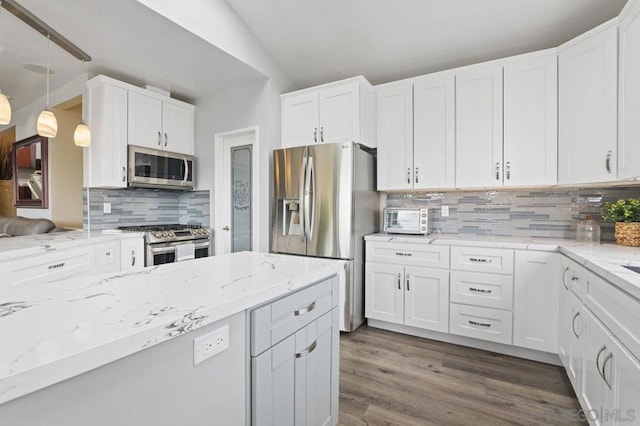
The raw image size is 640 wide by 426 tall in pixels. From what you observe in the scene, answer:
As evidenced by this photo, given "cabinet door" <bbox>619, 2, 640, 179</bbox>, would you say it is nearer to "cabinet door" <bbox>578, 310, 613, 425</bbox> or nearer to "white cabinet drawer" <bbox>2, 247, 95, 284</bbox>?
"cabinet door" <bbox>578, 310, 613, 425</bbox>

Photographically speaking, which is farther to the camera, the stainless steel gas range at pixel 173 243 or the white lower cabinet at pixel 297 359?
the stainless steel gas range at pixel 173 243

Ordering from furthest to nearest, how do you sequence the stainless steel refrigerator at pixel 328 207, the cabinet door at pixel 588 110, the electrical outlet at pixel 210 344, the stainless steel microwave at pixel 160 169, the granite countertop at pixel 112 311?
the stainless steel microwave at pixel 160 169 < the stainless steel refrigerator at pixel 328 207 < the cabinet door at pixel 588 110 < the electrical outlet at pixel 210 344 < the granite countertop at pixel 112 311

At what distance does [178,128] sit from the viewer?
393cm

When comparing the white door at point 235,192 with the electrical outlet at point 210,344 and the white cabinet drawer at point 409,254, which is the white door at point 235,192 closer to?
the white cabinet drawer at point 409,254

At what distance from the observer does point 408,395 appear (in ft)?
6.73

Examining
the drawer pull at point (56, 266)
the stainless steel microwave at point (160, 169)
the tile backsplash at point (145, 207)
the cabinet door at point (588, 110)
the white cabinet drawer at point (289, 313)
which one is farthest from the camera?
the tile backsplash at point (145, 207)

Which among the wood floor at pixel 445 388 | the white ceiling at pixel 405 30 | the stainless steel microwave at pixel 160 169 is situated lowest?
the wood floor at pixel 445 388

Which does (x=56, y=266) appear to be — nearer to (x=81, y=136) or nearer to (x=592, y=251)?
(x=81, y=136)

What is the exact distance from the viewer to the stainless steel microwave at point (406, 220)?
3.05 meters

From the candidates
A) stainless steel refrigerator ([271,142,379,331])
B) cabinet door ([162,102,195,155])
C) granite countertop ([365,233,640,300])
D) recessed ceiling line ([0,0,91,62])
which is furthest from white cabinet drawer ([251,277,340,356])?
cabinet door ([162,102,195,155])

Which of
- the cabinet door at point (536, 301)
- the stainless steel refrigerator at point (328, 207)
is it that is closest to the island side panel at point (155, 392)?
the stainless steel refrigerator at point (328, 207)

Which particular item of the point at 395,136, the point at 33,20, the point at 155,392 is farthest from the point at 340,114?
the point at 155,392

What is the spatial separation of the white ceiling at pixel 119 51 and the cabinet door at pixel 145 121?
0.84 ft

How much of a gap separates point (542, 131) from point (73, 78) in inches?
199
